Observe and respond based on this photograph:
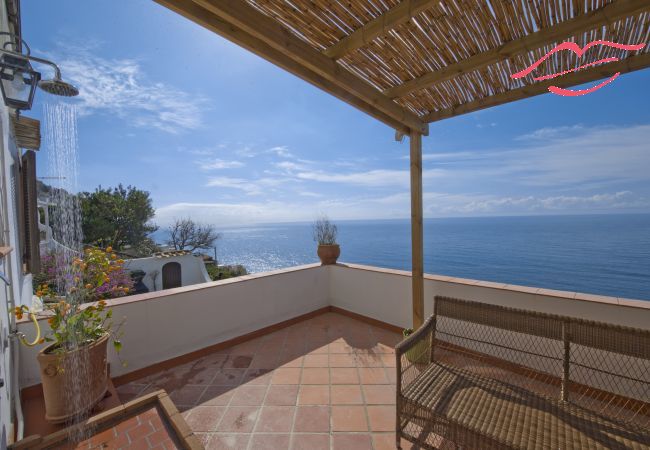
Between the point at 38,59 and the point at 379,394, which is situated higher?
the point at 38,59

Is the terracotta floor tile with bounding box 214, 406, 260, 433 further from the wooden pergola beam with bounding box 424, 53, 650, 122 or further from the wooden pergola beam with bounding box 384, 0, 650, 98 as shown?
the wooden pergola beam with bounding box 424, 53, 650, 122

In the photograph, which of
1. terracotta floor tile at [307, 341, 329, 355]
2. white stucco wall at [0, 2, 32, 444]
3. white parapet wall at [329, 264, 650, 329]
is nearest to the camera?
white stucco wall at [0, 2, 32, 444]

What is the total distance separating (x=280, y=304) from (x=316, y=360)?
0.92 metres

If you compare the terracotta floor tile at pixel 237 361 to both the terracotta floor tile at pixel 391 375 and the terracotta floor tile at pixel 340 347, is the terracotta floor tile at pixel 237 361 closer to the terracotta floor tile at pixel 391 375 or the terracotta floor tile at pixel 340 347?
the terracotta floor tile at pixel 340 347

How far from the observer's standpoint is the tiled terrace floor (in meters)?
1.71

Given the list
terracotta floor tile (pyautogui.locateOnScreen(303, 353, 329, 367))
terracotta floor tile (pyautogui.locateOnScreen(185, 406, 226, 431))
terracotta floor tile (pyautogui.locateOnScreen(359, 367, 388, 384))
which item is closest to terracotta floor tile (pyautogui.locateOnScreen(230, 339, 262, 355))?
terracotta floor tile (pyautogui.locateOnScreen(303, 353, 329, 367))

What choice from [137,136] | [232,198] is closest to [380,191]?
[232,198]

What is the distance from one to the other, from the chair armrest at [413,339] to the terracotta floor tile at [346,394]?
744 millimetres

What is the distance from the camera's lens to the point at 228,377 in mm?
2340

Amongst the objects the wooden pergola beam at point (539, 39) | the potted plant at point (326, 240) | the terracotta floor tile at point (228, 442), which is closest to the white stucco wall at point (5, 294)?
the terracotta floor tile at point (228, 442)

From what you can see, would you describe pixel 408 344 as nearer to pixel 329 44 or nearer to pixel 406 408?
pixel 406 408

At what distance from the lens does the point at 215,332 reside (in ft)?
9.18

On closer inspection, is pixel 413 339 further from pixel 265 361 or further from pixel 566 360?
pixel 265 361

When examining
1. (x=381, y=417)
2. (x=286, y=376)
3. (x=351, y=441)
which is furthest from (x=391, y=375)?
(x=286, y=376)
